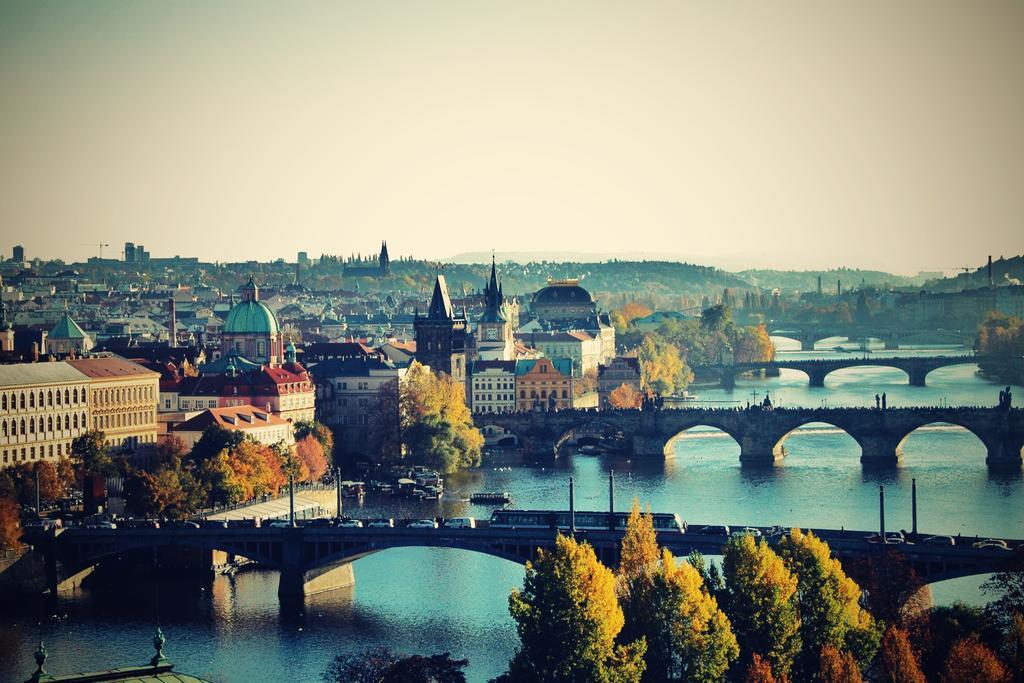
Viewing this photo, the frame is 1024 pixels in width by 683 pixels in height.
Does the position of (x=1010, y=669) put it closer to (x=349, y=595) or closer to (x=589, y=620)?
(x=589, y=620)

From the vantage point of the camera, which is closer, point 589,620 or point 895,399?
point 589,620

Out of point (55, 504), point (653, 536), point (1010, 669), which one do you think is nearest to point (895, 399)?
point (55, 504)

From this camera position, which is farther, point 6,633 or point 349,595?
point 349,595

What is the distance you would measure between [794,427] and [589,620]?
186 ft

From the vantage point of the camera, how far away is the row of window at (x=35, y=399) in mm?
85375

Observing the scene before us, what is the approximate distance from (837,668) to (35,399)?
149 ft

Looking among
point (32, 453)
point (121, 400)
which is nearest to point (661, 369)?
point (121, 400)

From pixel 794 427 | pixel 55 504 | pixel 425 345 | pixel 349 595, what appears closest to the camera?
pixel 349 595

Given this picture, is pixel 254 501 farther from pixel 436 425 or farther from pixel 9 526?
pixel 436 425

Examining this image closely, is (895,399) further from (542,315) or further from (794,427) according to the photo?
(542,315)

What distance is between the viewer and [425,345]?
12331 cm

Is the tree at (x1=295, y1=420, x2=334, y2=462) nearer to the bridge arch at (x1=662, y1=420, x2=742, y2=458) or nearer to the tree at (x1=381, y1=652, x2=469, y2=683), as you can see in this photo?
the bridge arch at (x1=662, y1=420, x2=742, y2=458)

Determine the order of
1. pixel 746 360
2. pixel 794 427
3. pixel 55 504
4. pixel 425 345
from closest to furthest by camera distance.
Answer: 1. pixel 55 504
2. pixel 794 427
3. pixel 425 345
4. pixel 746 360

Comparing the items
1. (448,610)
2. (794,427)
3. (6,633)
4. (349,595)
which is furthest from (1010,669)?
(794,427)
